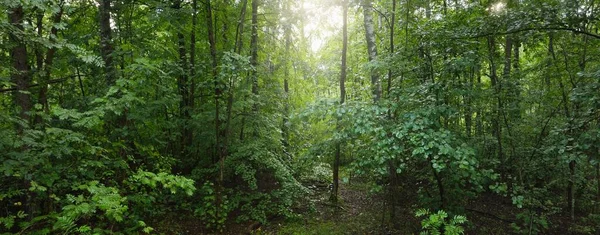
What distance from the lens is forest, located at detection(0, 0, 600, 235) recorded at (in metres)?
4.59

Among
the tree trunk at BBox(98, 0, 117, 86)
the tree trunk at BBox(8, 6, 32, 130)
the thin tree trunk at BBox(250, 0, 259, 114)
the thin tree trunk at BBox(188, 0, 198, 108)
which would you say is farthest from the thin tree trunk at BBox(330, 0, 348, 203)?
the tree trunk at BBox(8, 6, 32, 130)

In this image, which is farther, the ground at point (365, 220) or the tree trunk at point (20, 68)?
the ground at point (365, 220)

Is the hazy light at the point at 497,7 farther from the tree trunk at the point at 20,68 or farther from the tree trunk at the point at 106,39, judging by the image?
the tree trunk at the point at 20,68

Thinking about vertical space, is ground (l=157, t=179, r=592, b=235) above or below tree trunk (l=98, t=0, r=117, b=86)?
below

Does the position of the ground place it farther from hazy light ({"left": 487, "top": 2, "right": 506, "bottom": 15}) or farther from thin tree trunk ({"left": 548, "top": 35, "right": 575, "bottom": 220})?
hazy light ({"left": 487, "top": 2, "right": 506, "bottom": 15})

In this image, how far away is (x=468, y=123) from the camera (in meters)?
7.59

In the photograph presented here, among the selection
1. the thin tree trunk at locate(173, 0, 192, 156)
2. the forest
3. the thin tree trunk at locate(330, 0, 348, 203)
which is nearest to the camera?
the forest

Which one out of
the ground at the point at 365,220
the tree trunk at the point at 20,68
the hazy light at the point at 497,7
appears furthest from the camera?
the ground at the point at 365,220

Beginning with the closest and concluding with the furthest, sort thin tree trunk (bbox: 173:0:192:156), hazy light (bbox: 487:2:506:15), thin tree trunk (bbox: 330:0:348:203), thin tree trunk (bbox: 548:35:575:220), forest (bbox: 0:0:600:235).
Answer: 1. forest (bbox: 0:0:600:235)
2. hazy light (bbox: 487:2:506:15)
3. thin tree trunk (bbox: 548:35:575:220)
4. thin tree trunk (bbox: 173:0:192:156)
5. thin tree trunk (bbox: 330:0:348:203)

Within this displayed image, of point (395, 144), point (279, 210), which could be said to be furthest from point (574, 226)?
point (279, 210)

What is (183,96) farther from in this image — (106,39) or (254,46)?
(106,39)

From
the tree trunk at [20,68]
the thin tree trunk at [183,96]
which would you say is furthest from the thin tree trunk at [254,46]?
the tree trunk at [20,68]

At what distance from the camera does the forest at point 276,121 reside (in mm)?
4590

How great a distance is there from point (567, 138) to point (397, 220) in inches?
161
